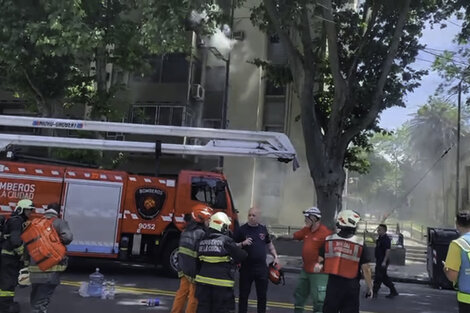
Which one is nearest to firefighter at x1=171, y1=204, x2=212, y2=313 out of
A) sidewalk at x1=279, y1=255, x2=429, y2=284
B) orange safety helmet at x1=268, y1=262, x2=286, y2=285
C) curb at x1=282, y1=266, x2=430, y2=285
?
orange safety helmet at x1=268, y1=262, x2=286, y2=285

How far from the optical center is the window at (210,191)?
11.4 meters

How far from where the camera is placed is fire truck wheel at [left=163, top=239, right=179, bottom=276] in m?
11.1

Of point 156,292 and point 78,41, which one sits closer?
point 156,292

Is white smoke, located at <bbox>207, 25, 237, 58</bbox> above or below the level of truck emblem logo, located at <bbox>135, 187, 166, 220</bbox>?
above

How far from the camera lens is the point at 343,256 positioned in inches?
211

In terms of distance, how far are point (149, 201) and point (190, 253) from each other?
512 centimetres

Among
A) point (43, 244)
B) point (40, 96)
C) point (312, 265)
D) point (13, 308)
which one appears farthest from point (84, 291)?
point (40, 96)

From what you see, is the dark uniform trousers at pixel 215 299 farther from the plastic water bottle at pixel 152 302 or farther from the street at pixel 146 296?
the plastic water bottle at pixel 152 302

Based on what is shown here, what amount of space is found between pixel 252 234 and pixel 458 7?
38.0 feet

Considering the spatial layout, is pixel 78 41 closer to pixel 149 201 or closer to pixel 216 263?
pixel 149 201

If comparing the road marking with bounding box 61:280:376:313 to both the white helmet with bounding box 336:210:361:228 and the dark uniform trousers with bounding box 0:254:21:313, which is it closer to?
the dark uniform trousers with bounding box 0:254:21:313

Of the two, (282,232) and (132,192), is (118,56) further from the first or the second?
(282,232)

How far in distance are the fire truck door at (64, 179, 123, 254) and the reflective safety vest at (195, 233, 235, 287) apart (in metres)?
6.30

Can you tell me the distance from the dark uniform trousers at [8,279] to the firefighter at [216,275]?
9.65 feet
